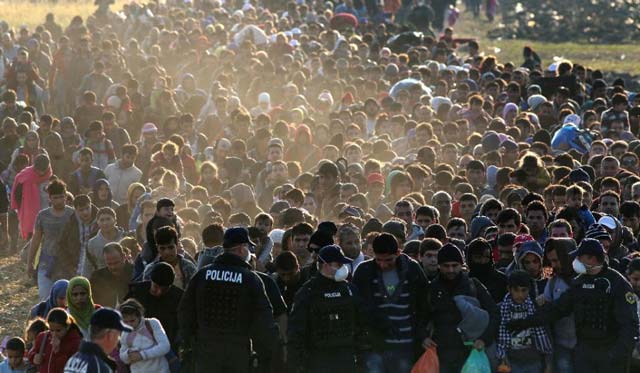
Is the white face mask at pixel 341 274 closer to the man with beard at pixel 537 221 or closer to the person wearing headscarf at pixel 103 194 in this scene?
the man with beard at pixel 537 221

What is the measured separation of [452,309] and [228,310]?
2070 millimetres

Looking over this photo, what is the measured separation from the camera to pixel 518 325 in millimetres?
13836

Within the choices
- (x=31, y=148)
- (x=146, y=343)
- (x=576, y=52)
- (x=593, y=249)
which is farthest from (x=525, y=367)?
(x=576, y=52)

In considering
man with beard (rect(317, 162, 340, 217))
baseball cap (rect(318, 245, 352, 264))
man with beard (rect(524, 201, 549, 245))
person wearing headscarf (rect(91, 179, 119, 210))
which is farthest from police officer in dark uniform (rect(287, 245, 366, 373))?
person wearing headscarf (rect(91, 179, 119, 210))

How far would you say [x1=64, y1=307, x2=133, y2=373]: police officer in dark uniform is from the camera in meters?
10.5

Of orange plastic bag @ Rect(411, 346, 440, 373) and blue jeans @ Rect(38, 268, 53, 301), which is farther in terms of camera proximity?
blue jeans @ Rect(38, 268, 53, 301)

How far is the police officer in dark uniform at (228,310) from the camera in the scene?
1300 centimetres

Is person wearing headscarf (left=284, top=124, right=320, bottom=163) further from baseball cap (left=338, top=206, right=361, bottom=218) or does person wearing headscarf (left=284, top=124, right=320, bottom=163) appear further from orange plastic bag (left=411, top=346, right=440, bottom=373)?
orange plastic bag (left=411, top=346, right=440, bottom=373)

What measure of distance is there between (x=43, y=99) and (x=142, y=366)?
60.7 feet

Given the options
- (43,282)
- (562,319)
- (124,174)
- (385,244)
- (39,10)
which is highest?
(385,244)

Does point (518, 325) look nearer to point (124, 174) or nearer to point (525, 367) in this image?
point (525, 367)

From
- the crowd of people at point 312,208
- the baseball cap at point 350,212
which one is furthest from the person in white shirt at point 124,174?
the baseball cap at point 350,212

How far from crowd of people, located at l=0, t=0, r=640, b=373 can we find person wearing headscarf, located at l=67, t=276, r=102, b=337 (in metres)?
0.02

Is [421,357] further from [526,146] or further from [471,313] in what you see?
[526,146]
